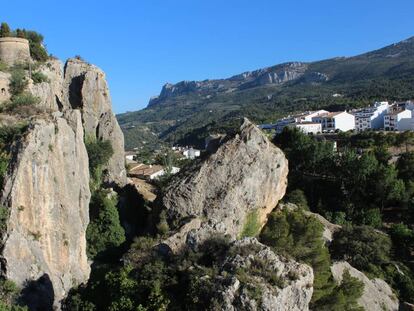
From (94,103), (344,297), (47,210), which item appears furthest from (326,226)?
(47,210)

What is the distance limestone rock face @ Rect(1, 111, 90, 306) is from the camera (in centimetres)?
2153

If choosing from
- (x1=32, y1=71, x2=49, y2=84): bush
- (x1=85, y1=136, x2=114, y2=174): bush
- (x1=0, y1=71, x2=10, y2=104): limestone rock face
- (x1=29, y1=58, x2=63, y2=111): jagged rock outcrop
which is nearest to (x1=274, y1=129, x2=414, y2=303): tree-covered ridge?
(x1=85, y1=136, x2=114, y2=174): bush

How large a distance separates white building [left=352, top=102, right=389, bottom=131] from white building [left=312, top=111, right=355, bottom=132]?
67.8 inches

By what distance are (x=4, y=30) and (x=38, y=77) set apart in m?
8.18

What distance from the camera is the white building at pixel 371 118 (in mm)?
109500

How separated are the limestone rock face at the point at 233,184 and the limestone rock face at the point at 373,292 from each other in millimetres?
6389

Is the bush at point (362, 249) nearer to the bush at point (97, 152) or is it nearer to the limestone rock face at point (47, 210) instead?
the bush at point (97, 152)

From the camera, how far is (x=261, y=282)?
Result: 1580 centimetres

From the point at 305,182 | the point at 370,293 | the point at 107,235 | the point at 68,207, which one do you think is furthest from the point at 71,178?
the point at 305,182

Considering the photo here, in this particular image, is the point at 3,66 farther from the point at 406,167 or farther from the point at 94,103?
the point at 406,167

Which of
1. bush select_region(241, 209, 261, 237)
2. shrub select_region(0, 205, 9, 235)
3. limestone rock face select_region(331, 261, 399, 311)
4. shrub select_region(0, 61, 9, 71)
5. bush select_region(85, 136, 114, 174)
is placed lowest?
limestone rock face select_region(331, 261, 399, 311)

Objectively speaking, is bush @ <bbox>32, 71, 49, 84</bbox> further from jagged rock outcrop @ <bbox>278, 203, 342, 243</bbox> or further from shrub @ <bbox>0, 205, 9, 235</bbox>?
jagged rock outcrop @ <bbox>278, 203, 342, 243</bbox>

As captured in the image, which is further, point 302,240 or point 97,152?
point 97,152

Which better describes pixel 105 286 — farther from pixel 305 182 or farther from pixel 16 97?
pixel 305 182
